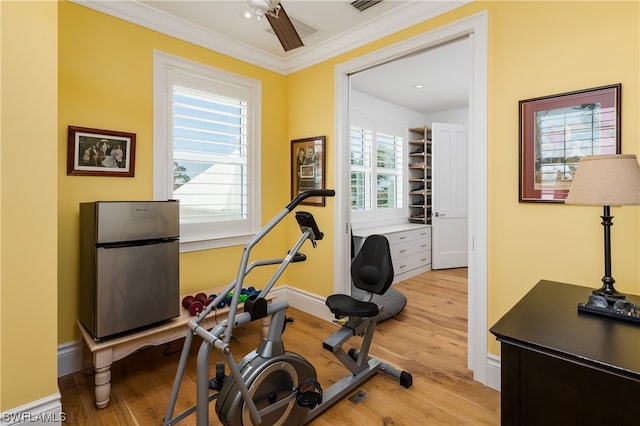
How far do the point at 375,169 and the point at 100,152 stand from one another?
155 inches

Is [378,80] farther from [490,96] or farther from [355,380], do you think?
[355,380]

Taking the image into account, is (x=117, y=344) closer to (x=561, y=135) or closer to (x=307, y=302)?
(x=307, y=302)

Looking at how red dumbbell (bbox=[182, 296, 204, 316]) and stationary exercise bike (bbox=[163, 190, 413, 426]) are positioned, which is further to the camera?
red dumbbell (bbox=[182, 296, 204, 316])

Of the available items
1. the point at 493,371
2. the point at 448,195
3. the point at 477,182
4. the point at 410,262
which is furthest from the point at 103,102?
the point at 448,195

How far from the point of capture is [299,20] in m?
2.81

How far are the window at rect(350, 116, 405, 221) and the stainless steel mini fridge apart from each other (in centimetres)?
306

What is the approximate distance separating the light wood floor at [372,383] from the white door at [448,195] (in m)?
2.30

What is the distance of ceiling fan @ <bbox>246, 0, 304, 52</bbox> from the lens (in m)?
1.57

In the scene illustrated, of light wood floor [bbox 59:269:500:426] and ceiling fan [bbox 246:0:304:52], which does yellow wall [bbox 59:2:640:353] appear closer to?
light wood floor [bbox 59:269:500:426]

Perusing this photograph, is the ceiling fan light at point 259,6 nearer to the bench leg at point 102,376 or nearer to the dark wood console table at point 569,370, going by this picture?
the dark wood console table at point 569,370

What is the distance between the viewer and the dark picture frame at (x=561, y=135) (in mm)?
1811

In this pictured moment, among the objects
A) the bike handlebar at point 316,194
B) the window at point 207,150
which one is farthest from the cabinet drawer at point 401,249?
the bike handlebar at point 316,194

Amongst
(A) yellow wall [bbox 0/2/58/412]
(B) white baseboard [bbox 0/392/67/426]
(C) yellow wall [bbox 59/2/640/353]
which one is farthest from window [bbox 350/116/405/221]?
(B) white baseboard [bbox 0/392/67/426]

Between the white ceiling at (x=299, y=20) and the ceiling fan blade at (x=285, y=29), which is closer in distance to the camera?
the ceiling fan blade at (x=285, y=29)
